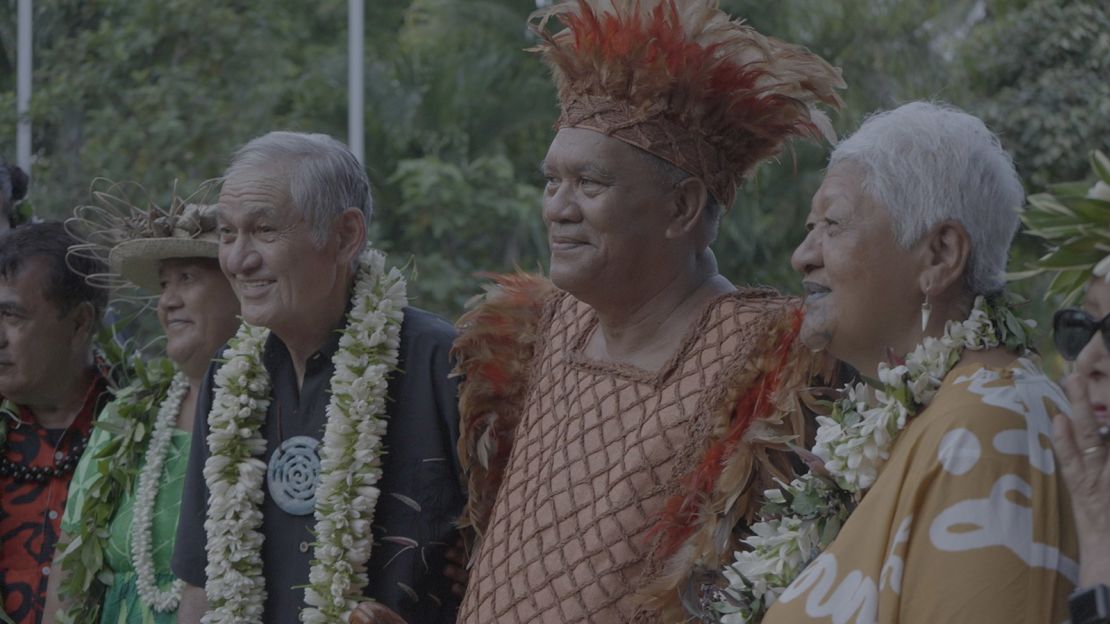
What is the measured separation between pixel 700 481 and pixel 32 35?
8.09 m

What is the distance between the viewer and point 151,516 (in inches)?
181

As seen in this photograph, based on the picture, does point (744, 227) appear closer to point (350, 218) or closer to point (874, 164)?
point (350, 218)

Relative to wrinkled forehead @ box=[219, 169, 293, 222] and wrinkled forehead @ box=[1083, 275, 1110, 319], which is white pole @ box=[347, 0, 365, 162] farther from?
wrinkled forehead @ box=[1083, 275, 1110, 319]

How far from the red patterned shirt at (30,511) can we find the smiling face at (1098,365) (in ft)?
11.5

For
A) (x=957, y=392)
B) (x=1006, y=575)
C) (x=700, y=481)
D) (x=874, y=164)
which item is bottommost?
(x=700, y=481)

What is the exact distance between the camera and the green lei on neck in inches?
183

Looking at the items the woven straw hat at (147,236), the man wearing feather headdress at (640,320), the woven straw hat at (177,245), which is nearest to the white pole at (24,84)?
the woven straw hat at (147,236)

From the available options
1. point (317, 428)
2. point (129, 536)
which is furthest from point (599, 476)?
point (129, 536)

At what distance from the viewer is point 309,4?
46.9ft

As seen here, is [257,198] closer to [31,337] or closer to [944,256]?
[31,337]

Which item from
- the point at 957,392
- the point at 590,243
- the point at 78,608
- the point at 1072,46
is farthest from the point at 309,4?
the point at 957,392

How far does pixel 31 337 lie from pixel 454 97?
7586 mm

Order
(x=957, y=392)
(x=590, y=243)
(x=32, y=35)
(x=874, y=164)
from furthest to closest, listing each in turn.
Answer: (x=32, y=35)
(x=590, y=243)
(x=874, y=164)
(x=957, y=392)

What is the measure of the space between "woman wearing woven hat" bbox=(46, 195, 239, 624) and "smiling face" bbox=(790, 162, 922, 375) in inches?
90.8
